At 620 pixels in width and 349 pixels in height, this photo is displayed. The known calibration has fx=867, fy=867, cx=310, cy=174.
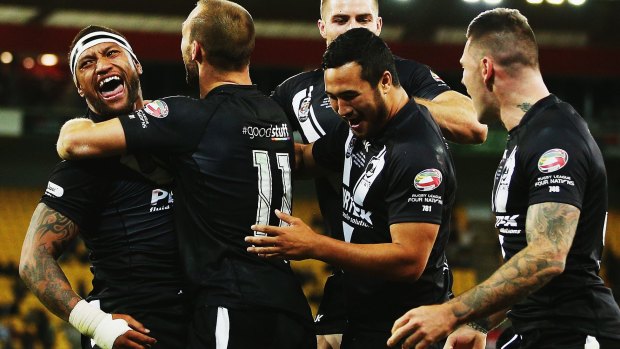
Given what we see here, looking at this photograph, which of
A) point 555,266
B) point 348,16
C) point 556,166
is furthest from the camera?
point 348,16

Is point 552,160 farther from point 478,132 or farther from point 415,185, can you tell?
point 478,132

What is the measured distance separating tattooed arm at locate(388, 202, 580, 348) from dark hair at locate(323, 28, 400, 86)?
0.88 m

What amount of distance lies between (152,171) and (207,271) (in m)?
0.54

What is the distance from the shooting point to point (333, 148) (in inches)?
161

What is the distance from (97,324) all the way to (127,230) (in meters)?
0.46

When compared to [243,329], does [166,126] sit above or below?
above

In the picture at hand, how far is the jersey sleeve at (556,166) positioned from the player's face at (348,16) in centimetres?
155

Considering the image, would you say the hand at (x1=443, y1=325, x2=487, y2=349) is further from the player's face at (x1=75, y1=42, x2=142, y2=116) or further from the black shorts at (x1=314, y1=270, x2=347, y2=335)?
the player's face at (x1=75, y1=42, x2=142, y2=116)

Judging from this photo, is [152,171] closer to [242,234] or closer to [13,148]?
[242,234]

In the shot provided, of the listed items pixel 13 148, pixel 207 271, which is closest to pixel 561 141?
pixel 207 271

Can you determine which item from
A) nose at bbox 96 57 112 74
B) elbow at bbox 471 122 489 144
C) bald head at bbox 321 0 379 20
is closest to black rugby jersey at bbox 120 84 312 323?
nose at bbox 96 57 112 74

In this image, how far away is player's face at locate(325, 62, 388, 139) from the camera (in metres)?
3.58

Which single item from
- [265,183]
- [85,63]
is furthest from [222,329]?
[85,63]

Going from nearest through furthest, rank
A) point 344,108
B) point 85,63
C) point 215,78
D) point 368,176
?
point 344,108, point 368,176, point 215,78, point 85,63
